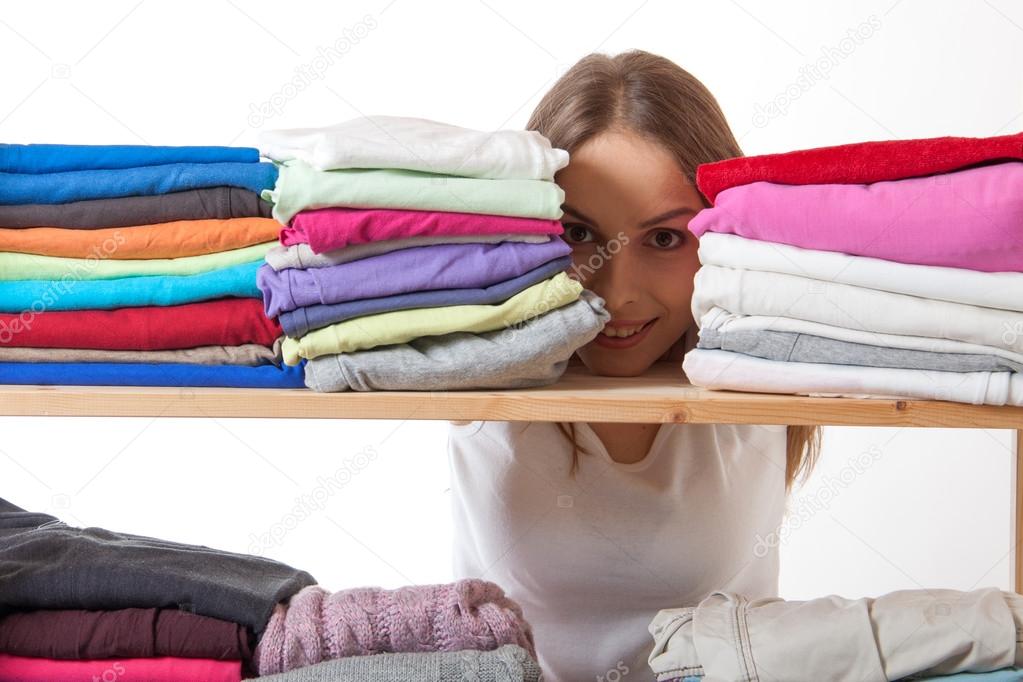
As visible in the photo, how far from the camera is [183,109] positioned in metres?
1.71

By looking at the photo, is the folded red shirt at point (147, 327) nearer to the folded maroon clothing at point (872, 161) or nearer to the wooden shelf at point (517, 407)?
the wooden shelf at point (517, 407)

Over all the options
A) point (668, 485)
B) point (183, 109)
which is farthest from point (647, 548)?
point (183, 109)

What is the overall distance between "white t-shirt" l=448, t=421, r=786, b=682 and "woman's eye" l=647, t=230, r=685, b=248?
28 cm

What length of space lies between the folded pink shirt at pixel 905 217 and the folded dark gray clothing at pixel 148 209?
0.45m

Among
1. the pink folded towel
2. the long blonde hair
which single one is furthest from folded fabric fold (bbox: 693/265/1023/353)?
the pink folded towel

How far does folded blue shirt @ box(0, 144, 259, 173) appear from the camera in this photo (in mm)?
939

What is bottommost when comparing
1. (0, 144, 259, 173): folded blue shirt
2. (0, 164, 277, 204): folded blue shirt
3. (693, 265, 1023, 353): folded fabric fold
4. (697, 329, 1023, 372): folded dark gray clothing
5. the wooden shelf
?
the wooden shelf

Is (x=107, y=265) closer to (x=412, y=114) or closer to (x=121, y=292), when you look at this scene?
(x=121, y=292)

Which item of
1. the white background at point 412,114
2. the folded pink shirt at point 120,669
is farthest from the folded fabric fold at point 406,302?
the white background at point 412,114

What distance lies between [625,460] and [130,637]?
0.65 metres

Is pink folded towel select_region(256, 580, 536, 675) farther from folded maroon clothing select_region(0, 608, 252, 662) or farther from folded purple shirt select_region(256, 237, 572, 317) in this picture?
folded purple shirt select_region(256, 237, 572, 317)

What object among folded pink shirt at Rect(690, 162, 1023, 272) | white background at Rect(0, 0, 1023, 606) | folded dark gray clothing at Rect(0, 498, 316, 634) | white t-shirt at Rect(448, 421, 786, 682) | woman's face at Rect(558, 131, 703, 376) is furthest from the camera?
white background at Rect(0, 0, 1023, 606)

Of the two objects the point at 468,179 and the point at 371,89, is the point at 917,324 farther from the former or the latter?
the point at 371,89

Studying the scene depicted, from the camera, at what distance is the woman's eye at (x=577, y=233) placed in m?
1.07
